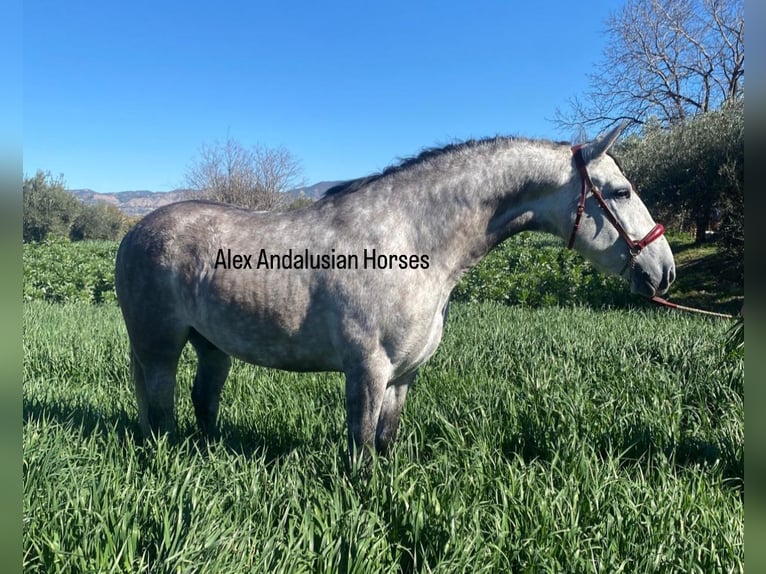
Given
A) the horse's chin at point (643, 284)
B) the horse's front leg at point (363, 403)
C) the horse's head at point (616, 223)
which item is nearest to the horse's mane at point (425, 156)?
the horse's head at point (616, 223)

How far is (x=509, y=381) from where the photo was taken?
4555 millimetres

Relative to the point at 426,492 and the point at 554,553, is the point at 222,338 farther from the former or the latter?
the point at 554,553

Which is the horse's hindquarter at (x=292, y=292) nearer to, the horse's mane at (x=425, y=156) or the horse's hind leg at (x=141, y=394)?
the horse's mane at (x=425, y=156)

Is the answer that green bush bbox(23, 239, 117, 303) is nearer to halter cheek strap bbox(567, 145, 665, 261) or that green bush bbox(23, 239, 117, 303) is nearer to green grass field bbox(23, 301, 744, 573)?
green grass field bbox(23, 301, 744, 573)

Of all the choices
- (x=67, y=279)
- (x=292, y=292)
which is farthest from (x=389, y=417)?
(x=67, y=279)

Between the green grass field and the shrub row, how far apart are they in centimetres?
660

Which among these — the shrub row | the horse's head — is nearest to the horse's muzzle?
the horse's head

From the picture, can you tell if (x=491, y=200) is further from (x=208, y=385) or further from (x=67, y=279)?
(x=67, y=279)

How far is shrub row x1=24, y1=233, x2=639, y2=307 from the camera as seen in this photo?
11.5 m

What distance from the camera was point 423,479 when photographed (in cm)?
256

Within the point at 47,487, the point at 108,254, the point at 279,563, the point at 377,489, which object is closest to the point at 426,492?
the point at 377,489

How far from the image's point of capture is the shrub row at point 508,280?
37.7 feet

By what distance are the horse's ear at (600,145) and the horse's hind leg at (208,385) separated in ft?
9.01

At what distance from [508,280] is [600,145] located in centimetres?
987
